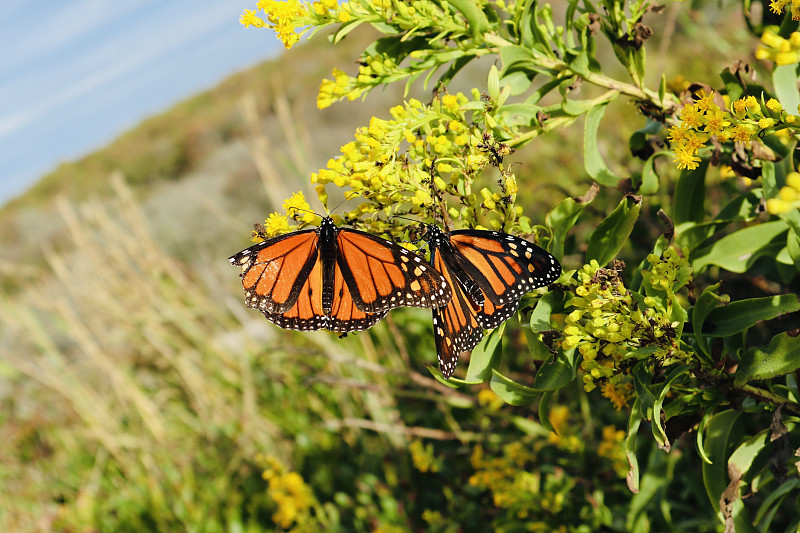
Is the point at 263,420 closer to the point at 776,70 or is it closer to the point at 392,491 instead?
the point at 392,491

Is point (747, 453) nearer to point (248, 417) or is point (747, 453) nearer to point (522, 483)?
point (522, 483)

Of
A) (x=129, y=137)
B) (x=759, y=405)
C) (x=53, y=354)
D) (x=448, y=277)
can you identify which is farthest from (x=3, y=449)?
(x=129, y=137)

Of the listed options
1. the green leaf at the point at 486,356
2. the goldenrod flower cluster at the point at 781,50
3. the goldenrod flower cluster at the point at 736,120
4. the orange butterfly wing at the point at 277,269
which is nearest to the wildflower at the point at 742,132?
the goldenrod flower cluster at the point at 736,120

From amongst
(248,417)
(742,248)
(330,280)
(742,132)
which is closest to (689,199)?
(742,248)

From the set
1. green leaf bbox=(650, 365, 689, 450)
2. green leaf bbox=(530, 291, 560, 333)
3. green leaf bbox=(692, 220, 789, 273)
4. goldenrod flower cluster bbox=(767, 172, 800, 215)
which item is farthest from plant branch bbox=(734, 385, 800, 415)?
goldenrod flower cluster bbox=(767, 172, 800, 215)

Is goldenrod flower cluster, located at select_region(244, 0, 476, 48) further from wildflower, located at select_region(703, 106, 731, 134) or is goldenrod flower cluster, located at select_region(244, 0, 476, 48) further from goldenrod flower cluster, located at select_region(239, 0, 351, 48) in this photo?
wildflower, located at select_region(703, 106, 731, 134)

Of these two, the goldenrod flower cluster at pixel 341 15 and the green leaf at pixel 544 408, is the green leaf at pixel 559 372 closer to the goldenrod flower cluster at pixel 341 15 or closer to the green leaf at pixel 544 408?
the green leaf at pixel 544 408
